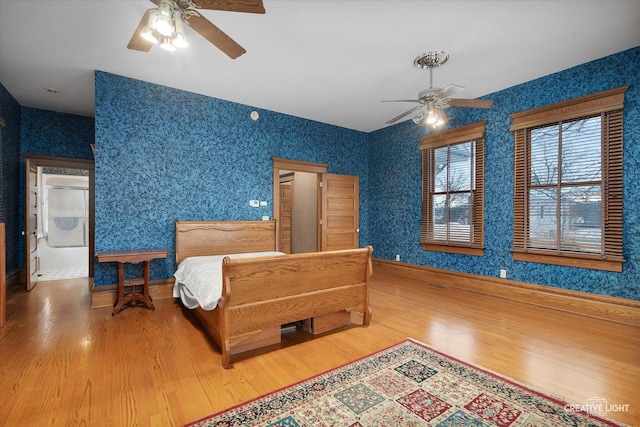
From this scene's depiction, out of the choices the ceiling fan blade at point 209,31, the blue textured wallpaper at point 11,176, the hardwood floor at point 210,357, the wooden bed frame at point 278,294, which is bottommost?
the hardwood floor at point 210,357

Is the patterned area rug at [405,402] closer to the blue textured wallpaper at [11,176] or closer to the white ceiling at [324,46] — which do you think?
the white ceiling at [324,46]

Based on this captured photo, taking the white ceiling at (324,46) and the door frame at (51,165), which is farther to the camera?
the door frame at (51,165)

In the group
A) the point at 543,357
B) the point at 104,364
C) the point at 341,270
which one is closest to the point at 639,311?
the point at 543,357

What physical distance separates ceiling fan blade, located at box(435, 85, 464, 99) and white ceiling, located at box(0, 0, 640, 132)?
47 centimetres

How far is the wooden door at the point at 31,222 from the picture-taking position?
468 cm

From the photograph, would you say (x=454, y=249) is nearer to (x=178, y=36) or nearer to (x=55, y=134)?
(x=178, y=36)

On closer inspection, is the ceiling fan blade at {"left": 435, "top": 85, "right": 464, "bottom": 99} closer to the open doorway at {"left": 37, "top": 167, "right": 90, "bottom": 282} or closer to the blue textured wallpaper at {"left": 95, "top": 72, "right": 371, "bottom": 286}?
the blue textured wallpaper at {"left": 95, "top": 72, "right": 371, "bottom": 286}

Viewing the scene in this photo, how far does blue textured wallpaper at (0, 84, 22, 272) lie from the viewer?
13.9ft

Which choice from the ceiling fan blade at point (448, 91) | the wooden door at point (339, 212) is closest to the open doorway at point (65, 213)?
the wooden door at point (339, 212)

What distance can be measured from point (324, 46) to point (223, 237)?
295 cm

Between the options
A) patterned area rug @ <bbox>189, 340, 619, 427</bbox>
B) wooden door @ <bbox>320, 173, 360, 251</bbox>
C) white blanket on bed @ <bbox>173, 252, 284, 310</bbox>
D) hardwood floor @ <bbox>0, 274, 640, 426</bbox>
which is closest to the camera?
patterned area rug @ <bbox>189, 340, 619, 427</bbox>

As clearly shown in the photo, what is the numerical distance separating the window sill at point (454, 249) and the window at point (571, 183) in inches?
21.3

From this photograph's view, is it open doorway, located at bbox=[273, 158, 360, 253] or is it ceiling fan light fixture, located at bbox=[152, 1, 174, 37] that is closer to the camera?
ceiling fan light fixture, located at bbox=[152, 1, 174, 37]

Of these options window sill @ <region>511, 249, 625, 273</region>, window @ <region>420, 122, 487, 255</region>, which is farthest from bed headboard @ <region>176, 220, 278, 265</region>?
window sill @ <region>511, 249, 625, 273</region>
